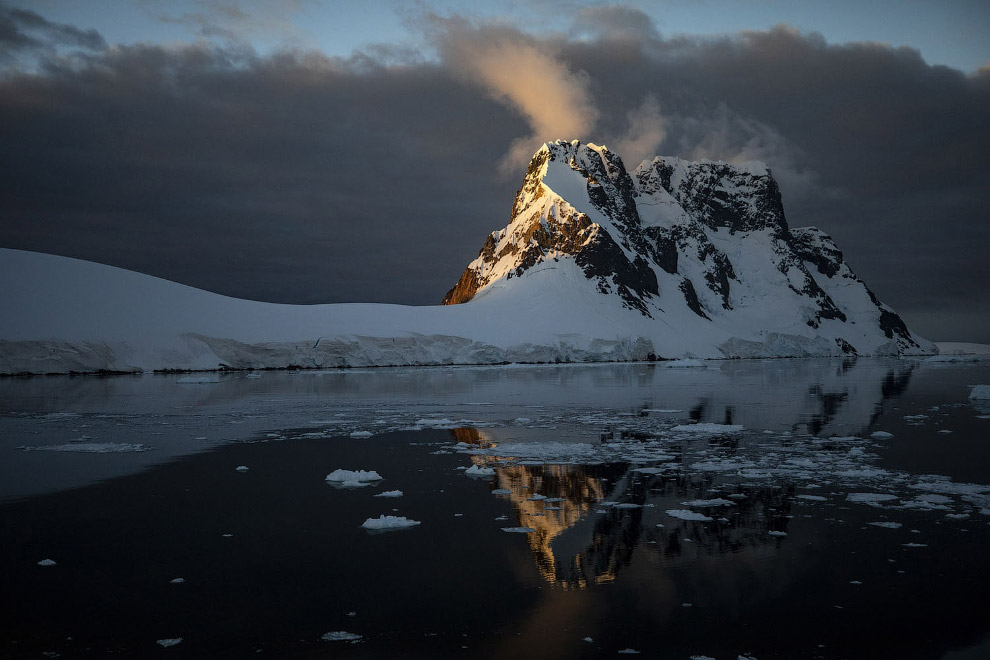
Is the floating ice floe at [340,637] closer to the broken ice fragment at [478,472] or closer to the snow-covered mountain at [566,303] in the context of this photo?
the broken ice fragment at [478,472]

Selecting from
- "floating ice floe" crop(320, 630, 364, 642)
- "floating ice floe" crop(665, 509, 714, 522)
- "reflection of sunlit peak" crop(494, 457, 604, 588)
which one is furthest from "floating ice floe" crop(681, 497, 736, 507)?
"floating ice floe" crop(320, 630, 364, 642)

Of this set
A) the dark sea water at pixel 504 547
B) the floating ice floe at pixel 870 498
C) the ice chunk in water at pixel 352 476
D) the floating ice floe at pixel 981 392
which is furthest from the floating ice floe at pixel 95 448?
the floating ice floe at pixel 981 392

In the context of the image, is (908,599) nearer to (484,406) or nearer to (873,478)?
(873,478)

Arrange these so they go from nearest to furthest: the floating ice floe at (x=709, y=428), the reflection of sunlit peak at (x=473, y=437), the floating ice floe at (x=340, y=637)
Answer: the floating ice floe at (x=340, y=637), the reflection of sunlit peak at (x=473, y=437), the floating ice floe at (x=709, y=428)

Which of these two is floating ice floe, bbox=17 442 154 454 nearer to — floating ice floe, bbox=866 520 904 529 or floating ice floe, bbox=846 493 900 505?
floating ice floe, bbox=846 493 900 505

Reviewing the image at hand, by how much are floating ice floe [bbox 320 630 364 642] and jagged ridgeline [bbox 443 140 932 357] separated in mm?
102784

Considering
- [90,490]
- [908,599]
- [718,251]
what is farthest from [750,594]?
[718,251]

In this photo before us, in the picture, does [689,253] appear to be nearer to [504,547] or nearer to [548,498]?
[548,498]

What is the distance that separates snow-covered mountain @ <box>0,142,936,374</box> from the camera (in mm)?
51906

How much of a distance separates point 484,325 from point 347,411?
55927 millimetres

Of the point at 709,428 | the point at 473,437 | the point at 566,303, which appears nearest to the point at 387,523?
the point at 473,437

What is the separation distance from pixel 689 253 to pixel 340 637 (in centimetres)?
14729

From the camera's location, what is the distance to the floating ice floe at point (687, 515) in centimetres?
787

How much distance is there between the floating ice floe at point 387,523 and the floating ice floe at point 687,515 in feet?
10.0
